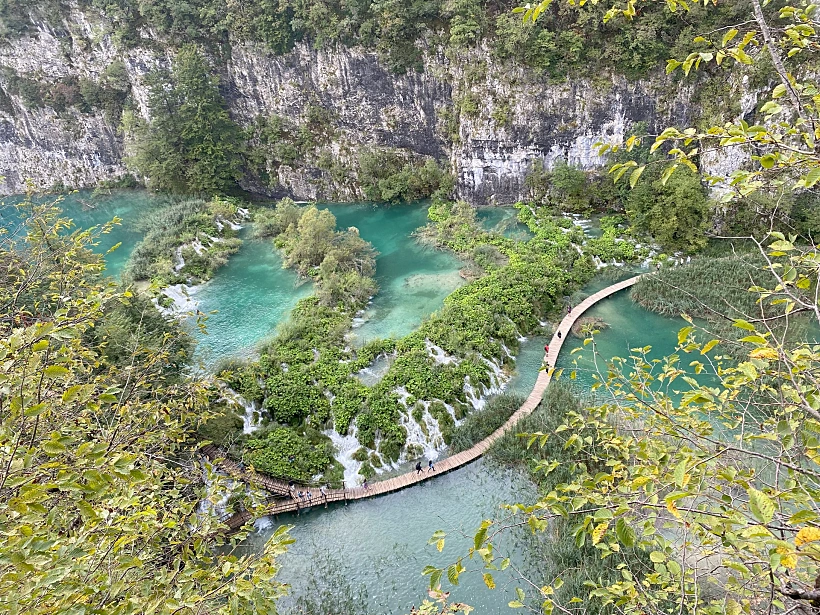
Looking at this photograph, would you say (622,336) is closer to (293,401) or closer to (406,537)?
(406,537)

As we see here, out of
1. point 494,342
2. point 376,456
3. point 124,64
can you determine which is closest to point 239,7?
point 124,64

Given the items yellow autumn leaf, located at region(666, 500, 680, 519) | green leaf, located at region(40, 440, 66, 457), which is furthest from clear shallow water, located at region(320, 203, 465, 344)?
green leaf, located at region(40, 440, 66, 457)

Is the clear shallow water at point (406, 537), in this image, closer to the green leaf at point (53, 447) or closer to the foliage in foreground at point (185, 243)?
the green leaf at point (53, 447)

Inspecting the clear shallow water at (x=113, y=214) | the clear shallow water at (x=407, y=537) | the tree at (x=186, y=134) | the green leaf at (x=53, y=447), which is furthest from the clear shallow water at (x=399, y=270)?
the green leaf at (x=53, y=447)

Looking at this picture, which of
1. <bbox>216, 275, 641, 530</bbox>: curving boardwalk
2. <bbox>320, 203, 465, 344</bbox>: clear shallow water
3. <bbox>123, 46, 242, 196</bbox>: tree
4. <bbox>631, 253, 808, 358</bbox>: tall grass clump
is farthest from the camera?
<bbox>123, 46, 242, 196</bbox>: tree

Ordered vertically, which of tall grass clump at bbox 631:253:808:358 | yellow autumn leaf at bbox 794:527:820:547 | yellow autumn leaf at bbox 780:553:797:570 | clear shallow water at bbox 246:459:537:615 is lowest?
clear shallow water at bbox 246:459:537:615

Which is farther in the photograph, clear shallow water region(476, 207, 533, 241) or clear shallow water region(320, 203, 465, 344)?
clear shallow water region(476, 207, 533, 241)

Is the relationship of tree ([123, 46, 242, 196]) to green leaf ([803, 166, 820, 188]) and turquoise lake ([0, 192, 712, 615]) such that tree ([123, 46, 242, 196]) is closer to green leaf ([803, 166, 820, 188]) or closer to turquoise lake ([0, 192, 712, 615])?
turquoise lake ([0, 192, 712, 615])
